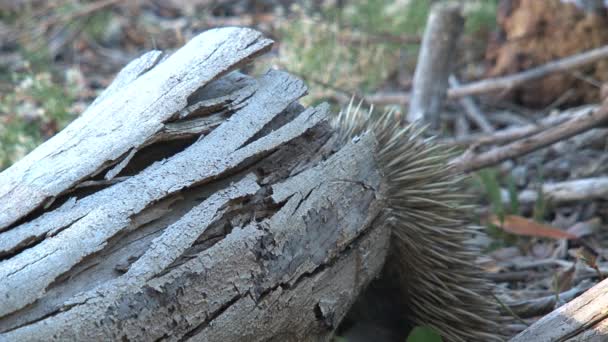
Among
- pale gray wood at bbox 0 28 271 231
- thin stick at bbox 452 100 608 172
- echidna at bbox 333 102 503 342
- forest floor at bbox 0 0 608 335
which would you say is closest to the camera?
pale gray wood at bbox 0 28 271 231

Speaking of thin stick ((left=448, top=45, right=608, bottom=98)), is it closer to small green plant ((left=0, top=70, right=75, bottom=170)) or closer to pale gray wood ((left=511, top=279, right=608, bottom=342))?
small green plant ((left=0, top=70, right=75, bottom=170))

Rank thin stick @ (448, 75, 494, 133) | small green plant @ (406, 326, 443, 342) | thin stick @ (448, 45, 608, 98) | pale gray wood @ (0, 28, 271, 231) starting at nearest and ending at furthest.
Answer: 1. pale gray wood @ (0, 28, 271, 231)
2. small green plant @ (406, 326, 443, 342)
3. thin stick @ (448, 45, 608, 98)
4. thin stick @ (448, 75, 494, 133)

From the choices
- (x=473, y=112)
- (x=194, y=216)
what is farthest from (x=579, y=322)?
(x=473, y=112)

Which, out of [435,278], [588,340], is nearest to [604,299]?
[588,340]

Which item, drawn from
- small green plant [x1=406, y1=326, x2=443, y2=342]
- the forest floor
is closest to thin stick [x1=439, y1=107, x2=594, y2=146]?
the forest floor

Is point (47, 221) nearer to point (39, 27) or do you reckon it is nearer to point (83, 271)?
point (83, 271)

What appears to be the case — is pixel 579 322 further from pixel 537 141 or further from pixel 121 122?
pixel 537 141
